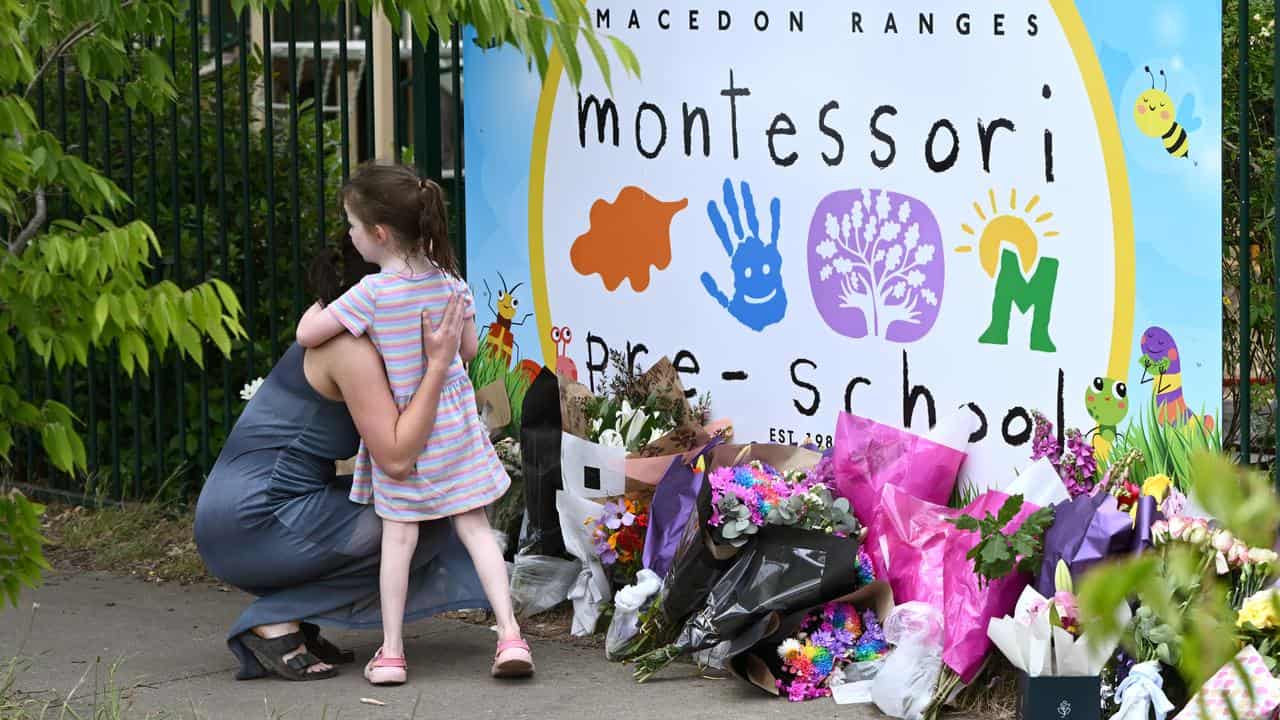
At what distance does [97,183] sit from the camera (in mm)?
3342

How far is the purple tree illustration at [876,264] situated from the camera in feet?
13.7

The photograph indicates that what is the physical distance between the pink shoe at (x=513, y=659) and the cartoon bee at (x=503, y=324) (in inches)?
59.4

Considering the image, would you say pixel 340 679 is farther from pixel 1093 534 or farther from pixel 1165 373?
pixel 1165 373

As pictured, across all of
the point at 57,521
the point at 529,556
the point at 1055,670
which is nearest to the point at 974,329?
the point at 1055,670

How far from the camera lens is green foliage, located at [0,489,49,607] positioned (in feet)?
10.3

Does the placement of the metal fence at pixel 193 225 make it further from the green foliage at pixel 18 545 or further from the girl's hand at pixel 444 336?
the green foliage at pixel 18 545

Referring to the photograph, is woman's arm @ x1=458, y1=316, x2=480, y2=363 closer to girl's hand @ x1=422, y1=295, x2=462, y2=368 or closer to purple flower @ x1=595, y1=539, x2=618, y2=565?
girl's hand @ x1=422, y1=295, x2=462, y2=368

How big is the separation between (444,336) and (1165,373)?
1879mm

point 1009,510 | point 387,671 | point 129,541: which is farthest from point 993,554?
point 129,541

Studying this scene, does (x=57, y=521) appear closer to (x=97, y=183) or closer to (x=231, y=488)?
(x=231, y=488)

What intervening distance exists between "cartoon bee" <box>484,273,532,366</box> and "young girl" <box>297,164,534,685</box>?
1.13 m

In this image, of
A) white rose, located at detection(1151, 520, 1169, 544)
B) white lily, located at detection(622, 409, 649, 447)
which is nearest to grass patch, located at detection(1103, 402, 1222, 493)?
white rose, located at detection(1151, 520, 1169, 544)

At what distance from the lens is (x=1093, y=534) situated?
3430 millimetres

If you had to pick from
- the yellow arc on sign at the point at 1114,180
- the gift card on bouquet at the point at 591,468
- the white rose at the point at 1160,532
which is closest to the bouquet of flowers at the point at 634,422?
the gift card on bouquet at the point at 591,468
